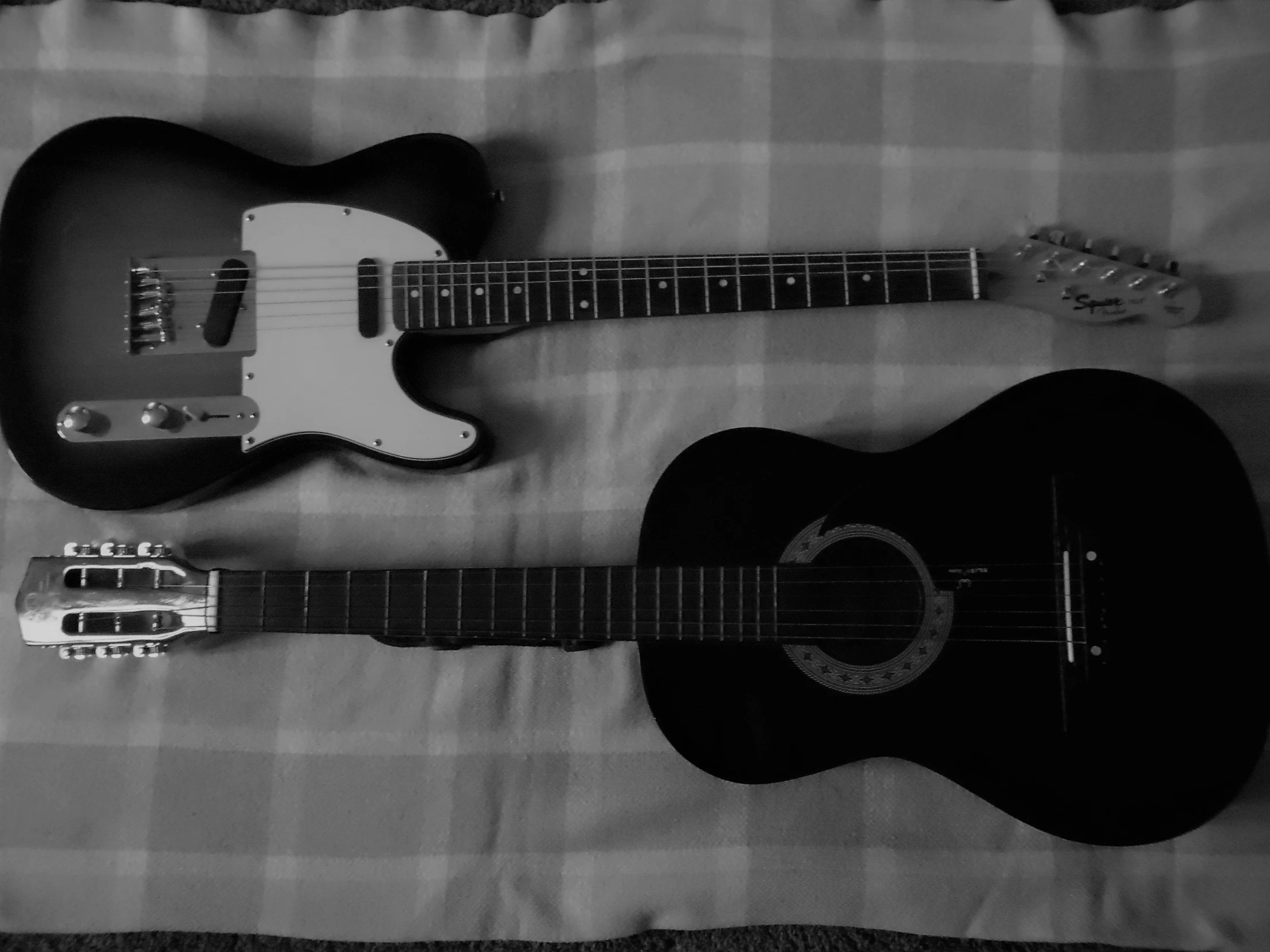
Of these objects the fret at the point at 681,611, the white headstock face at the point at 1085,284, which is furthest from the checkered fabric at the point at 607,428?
the fret at the point at 681,611

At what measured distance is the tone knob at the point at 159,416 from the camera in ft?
3.06

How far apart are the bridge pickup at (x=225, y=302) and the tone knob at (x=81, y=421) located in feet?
0.46

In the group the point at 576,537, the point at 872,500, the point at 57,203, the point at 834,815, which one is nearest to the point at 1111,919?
the point at 834,815

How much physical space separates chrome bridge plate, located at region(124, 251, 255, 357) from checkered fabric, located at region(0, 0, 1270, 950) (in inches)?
6.7

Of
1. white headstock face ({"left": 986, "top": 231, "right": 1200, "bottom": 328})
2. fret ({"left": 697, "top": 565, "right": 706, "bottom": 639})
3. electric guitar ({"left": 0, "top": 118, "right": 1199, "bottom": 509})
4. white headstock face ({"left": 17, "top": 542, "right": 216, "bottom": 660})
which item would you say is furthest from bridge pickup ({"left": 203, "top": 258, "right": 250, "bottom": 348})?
white headstock face ({"left": 986, "top": 231, "right": 1200, "bottom": 328})

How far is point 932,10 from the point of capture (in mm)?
1048

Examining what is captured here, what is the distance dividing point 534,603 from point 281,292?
45cm

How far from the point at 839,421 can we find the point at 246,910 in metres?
0.87

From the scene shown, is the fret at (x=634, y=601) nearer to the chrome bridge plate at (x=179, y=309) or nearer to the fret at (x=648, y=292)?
the fret at (x=648, y=292)

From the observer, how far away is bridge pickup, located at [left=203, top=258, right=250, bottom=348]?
0.97 meters

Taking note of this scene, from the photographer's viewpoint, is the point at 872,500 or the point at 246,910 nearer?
the point at 872,500

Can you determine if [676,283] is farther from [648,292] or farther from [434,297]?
[434,297]

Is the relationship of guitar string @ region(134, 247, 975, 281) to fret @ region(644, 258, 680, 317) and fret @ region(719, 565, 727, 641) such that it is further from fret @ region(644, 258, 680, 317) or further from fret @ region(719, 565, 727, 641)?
fret @ region(719, 565, 727, 641)

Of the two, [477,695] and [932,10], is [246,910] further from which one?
[932,10]
